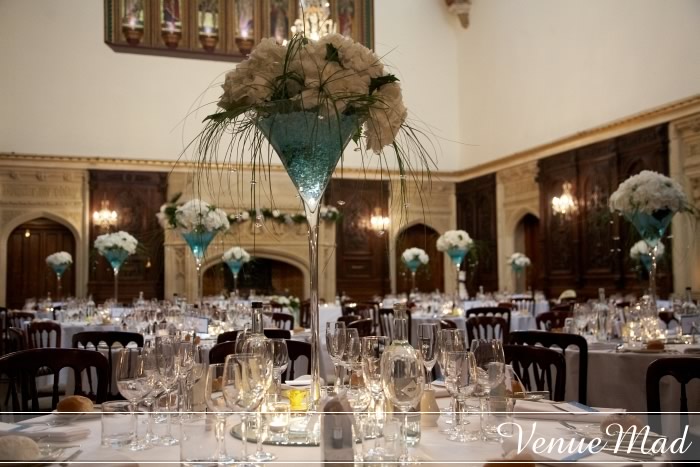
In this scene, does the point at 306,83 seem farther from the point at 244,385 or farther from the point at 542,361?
the point at 542,361

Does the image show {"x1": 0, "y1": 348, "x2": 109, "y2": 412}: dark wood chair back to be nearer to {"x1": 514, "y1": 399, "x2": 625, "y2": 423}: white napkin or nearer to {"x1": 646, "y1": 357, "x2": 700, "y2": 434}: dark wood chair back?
{"x1": 514, "y1": 399, "x2": 625, "y2": 423}: white napkin

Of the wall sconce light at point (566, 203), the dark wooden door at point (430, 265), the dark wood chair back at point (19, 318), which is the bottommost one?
the dark wood chair back at point (19, 318)

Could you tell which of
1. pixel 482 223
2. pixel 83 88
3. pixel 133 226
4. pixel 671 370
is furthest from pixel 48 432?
pixel 482 223

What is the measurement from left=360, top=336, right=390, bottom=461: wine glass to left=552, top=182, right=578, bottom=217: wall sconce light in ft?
34.5

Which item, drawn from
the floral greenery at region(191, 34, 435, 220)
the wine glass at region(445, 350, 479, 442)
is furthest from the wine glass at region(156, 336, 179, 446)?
the wine glass at region(445, 350, 479, 442)

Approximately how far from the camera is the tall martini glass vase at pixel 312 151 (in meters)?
1.91

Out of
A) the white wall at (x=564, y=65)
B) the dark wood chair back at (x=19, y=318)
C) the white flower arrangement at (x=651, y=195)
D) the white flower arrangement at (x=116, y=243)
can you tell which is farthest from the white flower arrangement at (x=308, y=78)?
the white wall at (x=564, y=65)

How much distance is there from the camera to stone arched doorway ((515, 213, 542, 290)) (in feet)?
46.6

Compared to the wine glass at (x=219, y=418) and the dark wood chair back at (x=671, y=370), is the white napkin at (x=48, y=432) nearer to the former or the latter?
the wine glass at (x=219, y=418)

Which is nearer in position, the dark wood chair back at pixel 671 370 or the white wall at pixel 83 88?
the dark wood chair back at pixel 671 370

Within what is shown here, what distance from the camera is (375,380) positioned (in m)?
1.76

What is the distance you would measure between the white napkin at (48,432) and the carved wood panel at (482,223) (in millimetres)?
12924

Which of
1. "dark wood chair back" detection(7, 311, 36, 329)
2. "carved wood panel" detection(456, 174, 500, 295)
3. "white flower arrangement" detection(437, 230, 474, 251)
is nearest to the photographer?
"dark wood chair back" detection(7, 311, 36, 329)

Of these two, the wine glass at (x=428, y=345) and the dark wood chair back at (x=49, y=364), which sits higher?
the wine glass at (x=428, y=345)
